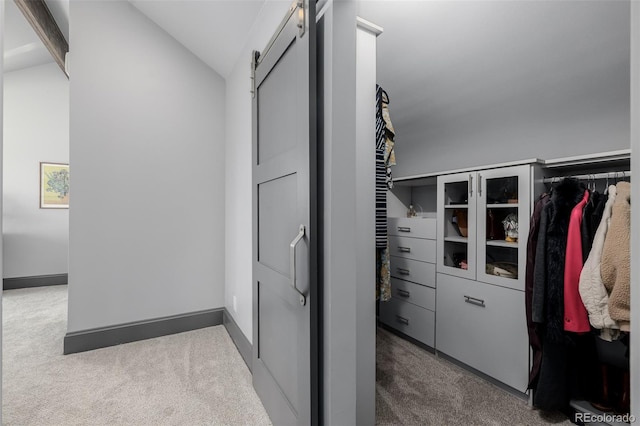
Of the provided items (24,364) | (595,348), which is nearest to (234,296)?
(24,364)

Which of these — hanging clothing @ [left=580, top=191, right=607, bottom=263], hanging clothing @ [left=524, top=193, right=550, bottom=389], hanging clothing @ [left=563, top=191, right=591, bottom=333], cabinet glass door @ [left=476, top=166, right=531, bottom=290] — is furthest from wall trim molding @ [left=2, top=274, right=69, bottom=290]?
hanging clothing @ [left=580, top=191, right=607, bottom=263]

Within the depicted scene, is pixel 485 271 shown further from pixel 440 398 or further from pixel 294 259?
pixel 294 259

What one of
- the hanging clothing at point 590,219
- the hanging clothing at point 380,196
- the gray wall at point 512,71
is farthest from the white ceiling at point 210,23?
the hanging clothing at point 590,219

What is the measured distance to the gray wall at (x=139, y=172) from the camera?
7.50 ft

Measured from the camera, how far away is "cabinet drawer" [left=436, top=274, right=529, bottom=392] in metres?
1.89

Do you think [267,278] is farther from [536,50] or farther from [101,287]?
[536,50]

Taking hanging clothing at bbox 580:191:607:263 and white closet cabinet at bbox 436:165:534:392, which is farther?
white closet cabinet at bbox 436:165:534:392

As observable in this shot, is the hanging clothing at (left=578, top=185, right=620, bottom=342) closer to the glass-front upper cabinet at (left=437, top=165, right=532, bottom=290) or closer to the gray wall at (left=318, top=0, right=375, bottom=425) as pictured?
the glass-front upper cabinet at (left=437, top=165, right=532, bottom=290)

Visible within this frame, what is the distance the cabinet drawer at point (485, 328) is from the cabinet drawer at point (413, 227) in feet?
1.19

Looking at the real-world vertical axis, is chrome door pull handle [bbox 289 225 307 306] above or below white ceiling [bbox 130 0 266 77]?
below

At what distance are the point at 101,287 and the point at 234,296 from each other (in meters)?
1.02

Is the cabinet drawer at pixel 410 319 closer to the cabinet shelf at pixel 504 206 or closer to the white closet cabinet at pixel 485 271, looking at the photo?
the white closet cabinet at pixel 485 271

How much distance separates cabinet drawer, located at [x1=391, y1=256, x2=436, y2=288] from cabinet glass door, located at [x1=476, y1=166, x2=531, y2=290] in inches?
15.7

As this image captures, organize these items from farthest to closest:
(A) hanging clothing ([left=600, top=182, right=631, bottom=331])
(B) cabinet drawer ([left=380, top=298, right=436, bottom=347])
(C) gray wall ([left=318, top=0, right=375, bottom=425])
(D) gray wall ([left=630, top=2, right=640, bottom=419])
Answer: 1. (B) cabinet drawer ([left=380, top=298, right=436, bottom=347])
2. (A) hanging clothing ([left=600, top=182, right=631, bottom=331])
3. (C) gray wall ([left=318, top=0, right=375, bottom=425])
4. (D) gray wall ([left=630, top=2, right=640, bottom=419])
